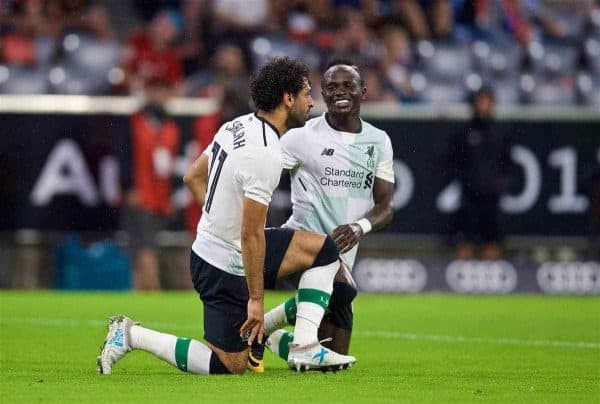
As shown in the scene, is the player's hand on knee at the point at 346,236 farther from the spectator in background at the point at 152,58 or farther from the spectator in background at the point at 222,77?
the spectator in background at the point at 152,58

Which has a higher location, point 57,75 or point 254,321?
point 57,75

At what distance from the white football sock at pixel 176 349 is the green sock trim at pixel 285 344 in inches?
33.4

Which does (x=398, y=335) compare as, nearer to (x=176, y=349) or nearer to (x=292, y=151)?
(x=292, y=151)

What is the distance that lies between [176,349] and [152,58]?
10.2 meters

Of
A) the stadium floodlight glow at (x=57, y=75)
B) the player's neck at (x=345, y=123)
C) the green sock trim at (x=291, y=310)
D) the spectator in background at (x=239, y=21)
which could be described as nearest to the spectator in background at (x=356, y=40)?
the spectator in background at (x=239, y=21)

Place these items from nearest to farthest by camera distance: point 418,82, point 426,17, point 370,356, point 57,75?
point 370,356
point 57,75
point 418,82
point 426,17

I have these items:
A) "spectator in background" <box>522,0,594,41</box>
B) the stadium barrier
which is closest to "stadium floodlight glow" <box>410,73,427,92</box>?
the stadium barrier

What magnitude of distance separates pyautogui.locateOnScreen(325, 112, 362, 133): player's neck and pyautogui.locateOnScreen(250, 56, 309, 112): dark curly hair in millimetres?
1145

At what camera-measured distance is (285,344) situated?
8.70 meters

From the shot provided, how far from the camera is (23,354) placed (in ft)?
30.8

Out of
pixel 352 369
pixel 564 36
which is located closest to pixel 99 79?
pixel 564 36

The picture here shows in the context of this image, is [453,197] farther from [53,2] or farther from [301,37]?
[53,2]

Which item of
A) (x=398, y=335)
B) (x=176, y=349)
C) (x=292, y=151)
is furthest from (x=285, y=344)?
(x=398, y=335)

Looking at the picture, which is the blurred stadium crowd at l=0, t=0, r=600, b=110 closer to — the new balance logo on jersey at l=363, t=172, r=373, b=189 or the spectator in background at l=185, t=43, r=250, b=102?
the spectator in background at l=185, t=43, r=250, b=102
